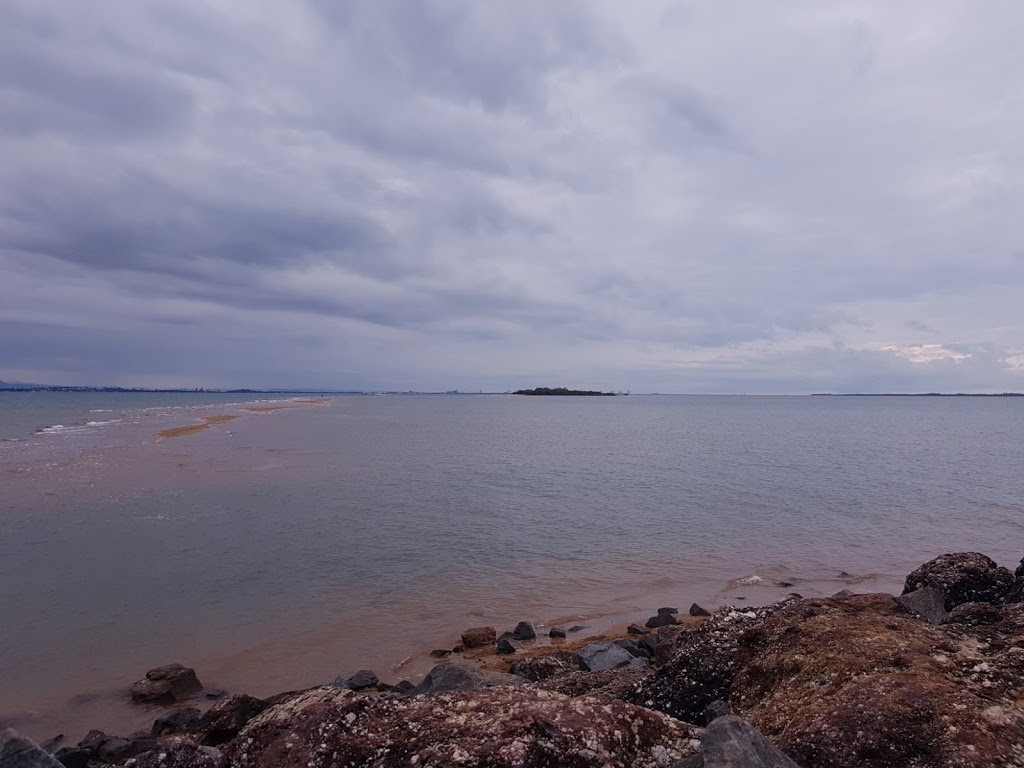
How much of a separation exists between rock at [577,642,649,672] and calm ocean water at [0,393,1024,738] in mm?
2890

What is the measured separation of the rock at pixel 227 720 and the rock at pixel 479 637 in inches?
187

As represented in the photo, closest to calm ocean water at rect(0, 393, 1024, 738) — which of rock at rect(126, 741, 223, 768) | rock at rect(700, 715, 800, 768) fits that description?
rock at rect(126, 741, 223, 768)

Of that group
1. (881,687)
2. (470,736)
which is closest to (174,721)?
(470,736)

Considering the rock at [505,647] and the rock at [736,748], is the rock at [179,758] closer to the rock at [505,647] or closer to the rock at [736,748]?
the rock at [736,748]

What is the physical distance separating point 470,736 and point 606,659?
621 cm

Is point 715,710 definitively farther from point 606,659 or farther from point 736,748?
point 606,659

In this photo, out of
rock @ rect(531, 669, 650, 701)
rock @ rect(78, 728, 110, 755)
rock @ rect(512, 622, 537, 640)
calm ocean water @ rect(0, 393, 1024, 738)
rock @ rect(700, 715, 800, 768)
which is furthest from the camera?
rock @ rect(512, 622, 537, 640)

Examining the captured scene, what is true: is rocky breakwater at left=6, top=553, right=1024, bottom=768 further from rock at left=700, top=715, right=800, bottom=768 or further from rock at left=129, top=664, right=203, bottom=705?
rock at left=129, top=664, right=203, bottom=705

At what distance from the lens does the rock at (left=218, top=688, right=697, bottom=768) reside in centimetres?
386

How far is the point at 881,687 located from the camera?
4.86 meters

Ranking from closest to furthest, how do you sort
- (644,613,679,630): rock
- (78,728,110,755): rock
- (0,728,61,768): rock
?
1. (0,728,61,768): rock
2. (78,728,110,755): rock
3. (644,613,679,630): rock

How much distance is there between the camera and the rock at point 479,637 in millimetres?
11633

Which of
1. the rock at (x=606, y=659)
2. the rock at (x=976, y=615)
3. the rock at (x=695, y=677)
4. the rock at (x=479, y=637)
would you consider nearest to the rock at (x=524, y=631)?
the rock at (x=479, y=637)

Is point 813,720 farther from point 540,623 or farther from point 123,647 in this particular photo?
point 123,647
